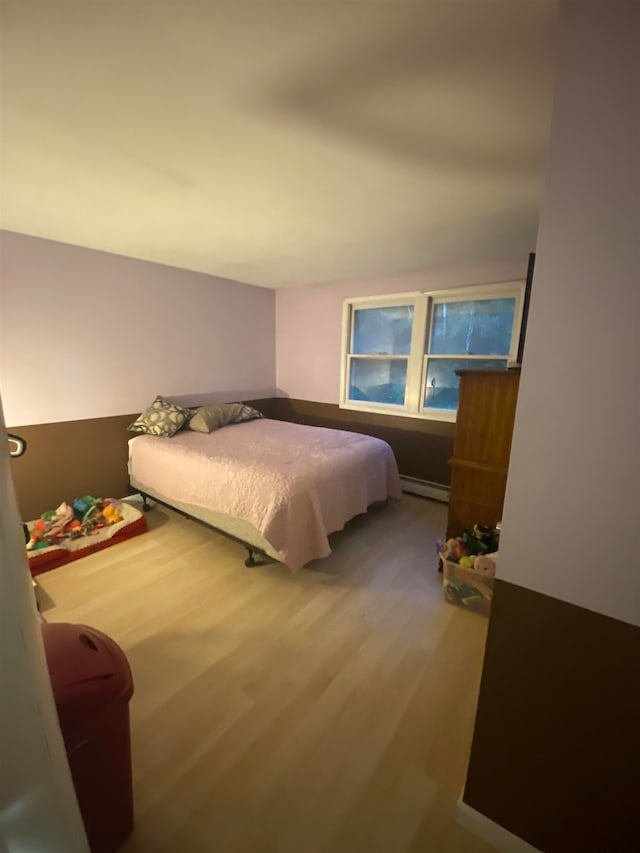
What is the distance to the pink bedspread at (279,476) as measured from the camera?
211 cm

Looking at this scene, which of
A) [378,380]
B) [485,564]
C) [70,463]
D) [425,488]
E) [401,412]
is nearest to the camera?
[485,564]

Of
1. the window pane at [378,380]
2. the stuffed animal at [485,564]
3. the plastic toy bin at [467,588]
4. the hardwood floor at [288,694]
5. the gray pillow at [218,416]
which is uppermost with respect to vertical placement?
the window pane at [378,380]

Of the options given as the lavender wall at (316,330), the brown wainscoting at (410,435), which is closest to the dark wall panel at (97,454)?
the brown wainscoting at (410,435)

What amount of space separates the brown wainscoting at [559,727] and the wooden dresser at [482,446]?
118cm

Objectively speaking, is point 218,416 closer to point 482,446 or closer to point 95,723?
point 482,446

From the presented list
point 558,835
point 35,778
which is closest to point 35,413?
point 35,778

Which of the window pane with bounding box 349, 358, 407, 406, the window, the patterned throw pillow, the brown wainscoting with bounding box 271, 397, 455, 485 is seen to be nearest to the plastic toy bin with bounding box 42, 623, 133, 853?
the patterned throw pillow

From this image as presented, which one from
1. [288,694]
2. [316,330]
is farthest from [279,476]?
[316,330]

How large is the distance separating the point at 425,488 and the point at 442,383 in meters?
1.05

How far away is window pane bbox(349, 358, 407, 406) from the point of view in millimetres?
3664

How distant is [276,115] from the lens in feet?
4.03

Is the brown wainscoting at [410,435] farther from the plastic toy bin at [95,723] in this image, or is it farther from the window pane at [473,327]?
the plastic toy bin at [95,723]

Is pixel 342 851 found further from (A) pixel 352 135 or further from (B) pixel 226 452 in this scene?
(A) pixel 352 135

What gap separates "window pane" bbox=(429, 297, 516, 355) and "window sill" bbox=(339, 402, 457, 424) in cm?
58
